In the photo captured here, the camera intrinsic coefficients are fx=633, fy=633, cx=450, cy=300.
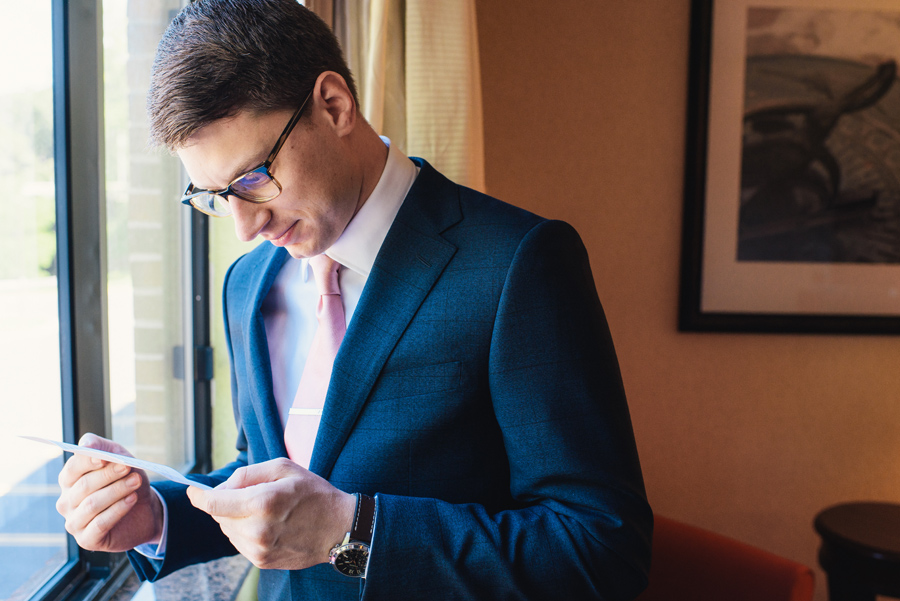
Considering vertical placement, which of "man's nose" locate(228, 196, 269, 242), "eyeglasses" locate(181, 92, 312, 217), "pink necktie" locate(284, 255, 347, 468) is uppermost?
"eyeglasses" locate(181, 92, 312, 217)

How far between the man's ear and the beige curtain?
0.65m

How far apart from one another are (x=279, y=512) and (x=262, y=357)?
36cm

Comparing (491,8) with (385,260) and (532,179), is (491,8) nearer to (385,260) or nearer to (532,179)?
(532,179)

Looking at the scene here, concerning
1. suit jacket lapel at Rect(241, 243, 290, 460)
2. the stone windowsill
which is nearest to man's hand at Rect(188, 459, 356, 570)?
suit jacket lapel at Rect(241, 243, 290, 460)

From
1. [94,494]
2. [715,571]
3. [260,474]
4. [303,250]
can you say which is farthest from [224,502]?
[715,571]

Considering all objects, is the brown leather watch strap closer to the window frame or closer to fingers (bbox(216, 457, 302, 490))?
fingers (bbox(216, 457, 302, 490))

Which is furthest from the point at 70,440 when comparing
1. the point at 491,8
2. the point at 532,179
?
the point at 491,8

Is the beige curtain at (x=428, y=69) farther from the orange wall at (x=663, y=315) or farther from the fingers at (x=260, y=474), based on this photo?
the fingers at (x=260, y=474)

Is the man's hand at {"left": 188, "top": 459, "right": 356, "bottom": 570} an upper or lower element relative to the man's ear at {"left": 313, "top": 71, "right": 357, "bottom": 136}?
lower

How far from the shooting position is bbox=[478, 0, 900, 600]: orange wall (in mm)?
2461

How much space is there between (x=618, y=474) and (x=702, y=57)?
208cm

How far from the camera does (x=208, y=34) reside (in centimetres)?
83

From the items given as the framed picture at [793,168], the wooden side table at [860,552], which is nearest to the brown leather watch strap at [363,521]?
the wooden side table at [860,552]

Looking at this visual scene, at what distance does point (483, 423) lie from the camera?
0.92 meters
